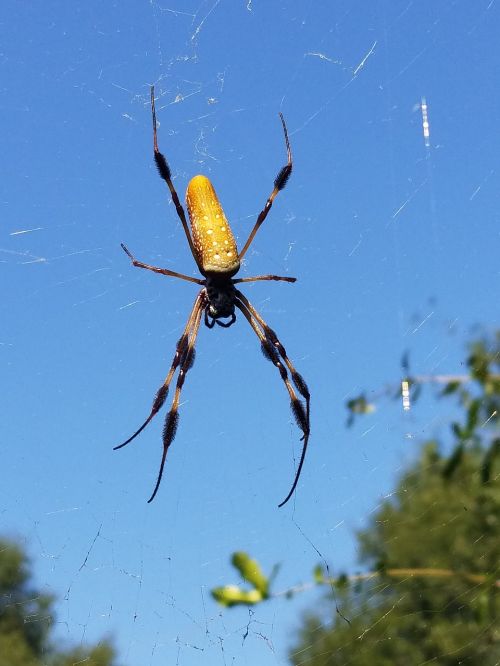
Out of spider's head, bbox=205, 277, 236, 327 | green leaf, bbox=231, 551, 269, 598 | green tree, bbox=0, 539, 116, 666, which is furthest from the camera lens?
spider's head, bbox=205, 277, 236, 327

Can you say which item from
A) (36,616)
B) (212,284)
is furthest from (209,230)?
(36,616)

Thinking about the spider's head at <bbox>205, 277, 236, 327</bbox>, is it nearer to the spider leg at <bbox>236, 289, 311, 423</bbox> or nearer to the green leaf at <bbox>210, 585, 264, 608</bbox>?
the spider leg at <bbox>236, 289, 311, 423</bbox>

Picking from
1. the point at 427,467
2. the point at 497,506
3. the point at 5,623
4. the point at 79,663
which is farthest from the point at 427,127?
the point at 5,623

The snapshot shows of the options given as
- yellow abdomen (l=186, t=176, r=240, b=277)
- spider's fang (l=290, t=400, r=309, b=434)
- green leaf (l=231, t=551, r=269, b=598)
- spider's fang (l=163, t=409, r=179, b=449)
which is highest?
yellow abdomen (l=186, t=176, r=240, b=277)

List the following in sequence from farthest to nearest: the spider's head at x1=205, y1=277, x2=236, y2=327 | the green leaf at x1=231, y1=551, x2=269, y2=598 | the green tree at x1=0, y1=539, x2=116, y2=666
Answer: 1. the spider's head at x1=205, y1=277, x2=236, y2=327
2. the green tree at x1=0, y1=539, x2=116, y2=666
3. the green leaf at x1=231, y1=551, x2=269, y2=598

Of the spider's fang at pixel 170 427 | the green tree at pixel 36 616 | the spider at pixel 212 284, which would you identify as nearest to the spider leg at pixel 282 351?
the spider at pixel 212 284

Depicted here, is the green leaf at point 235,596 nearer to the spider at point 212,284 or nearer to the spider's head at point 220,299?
the spider at point 212,284

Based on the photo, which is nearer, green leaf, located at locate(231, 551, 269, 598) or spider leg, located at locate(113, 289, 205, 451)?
green leaf, located at locate(231, 551, 269, 598)

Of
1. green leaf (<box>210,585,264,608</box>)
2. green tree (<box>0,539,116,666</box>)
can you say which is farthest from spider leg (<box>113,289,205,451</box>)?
green leaf (<box>210,585,264,608</box>)
